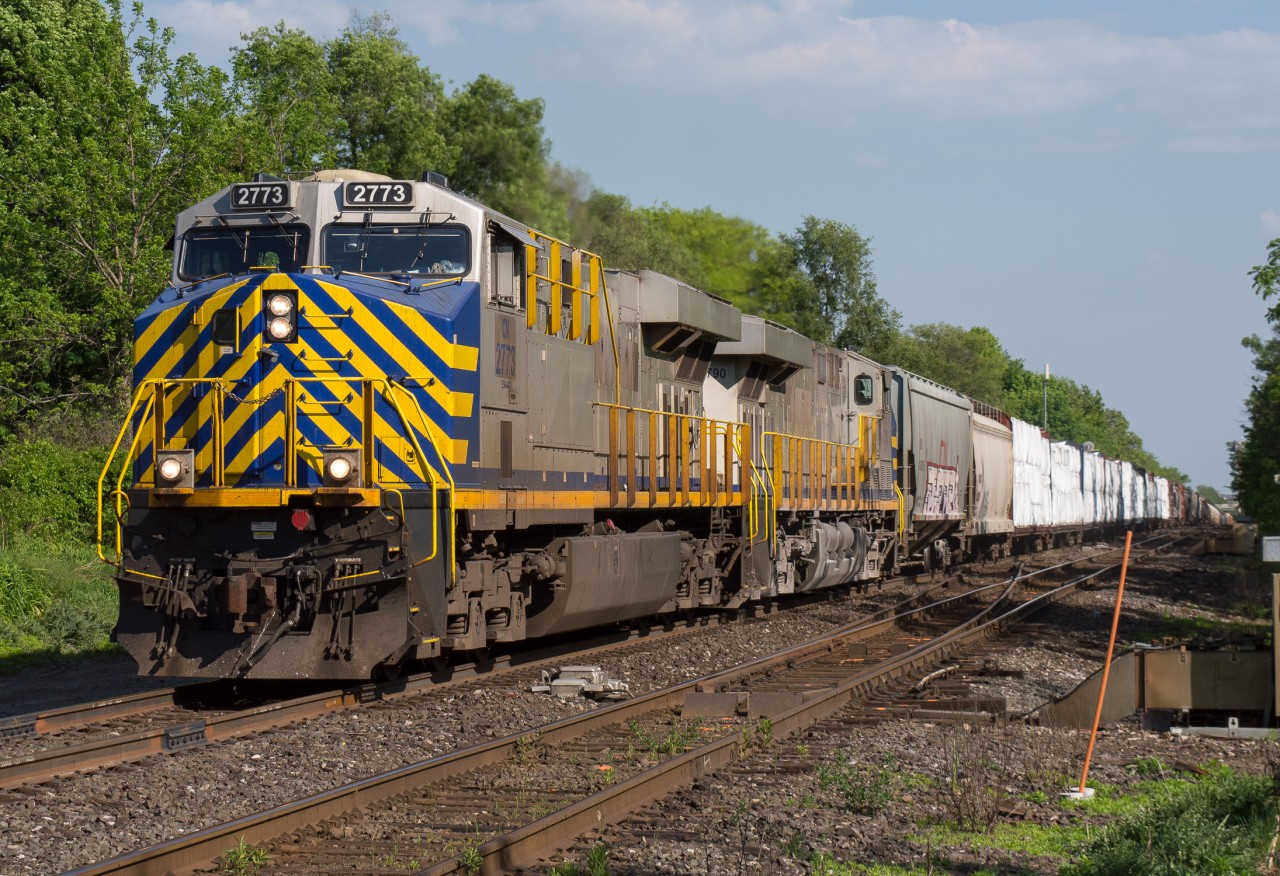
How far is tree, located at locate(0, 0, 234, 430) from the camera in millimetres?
22188

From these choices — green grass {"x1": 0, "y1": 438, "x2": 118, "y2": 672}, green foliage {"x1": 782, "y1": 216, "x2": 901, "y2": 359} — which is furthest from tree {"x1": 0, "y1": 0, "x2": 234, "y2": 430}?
green foliage {"x1": 782, "y1": 216, "x2": 901, "y2": 359}

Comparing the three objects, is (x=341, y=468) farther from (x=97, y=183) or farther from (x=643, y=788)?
(x=97, y=183)

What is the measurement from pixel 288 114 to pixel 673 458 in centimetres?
1461

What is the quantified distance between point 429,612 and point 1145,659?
5.14 meters

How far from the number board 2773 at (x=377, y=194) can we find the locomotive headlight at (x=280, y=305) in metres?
0.96

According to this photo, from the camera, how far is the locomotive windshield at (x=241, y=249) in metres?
10.4

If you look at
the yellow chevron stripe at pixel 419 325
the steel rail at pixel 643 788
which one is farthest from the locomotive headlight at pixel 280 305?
the steel rail at pixel 643 788

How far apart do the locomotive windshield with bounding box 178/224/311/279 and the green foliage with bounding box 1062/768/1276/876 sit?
7092 mm

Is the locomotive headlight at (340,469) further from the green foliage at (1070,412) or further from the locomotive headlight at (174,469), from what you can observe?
the green foliage at (1070,412)

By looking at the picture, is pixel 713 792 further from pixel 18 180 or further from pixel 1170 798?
pixel 18 180

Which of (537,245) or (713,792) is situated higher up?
(537,245)

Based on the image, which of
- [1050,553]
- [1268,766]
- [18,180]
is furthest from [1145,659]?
[1050,553]

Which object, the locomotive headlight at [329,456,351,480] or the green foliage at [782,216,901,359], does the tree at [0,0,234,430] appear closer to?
the locomotive headlight at [329,456,351,480]

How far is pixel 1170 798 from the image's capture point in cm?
707
